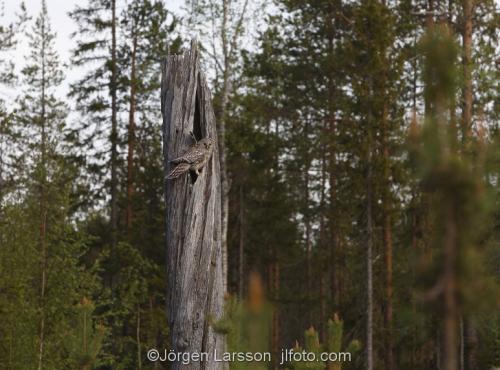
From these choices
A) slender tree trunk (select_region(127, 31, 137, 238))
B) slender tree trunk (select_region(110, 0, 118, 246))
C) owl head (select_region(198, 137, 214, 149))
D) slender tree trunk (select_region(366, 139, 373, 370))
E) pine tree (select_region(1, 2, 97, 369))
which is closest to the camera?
owl head (select_region(198, 137, 214, 149))

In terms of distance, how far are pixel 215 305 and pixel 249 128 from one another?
1364 cm

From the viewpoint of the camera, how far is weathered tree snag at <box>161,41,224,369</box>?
214 inches

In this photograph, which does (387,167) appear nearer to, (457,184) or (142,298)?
(142,298)

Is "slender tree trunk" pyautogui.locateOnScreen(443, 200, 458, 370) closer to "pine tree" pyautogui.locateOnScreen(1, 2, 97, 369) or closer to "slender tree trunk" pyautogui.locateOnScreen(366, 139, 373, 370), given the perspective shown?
"pine tree" pyautogui.locateOnScreen(1, 2, 97, 369)

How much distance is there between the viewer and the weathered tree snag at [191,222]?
5.43 m

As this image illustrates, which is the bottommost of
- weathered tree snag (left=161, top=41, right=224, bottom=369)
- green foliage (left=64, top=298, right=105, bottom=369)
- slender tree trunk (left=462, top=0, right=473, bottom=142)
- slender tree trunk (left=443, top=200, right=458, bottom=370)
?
slender tree trunk (left=443, top=200, right=458, bottom=370)

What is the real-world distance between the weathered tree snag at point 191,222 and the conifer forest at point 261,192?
2cm

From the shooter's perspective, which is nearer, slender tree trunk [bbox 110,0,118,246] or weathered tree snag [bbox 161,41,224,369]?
weathered tree snag [bbox 161,41,224,369]

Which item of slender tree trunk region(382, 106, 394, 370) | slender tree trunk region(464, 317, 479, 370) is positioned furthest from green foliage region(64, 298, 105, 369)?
slender tree trunk region(382, 106, 394, 370)

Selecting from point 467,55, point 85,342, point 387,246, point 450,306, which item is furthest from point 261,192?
point 450,306

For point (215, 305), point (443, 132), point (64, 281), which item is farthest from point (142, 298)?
point (443, 132)

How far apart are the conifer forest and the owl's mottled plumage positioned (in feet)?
0.05

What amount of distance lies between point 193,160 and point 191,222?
1.56 ft

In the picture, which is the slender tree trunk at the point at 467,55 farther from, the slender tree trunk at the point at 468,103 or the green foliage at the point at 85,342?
the green foliage at the point at 85,342
